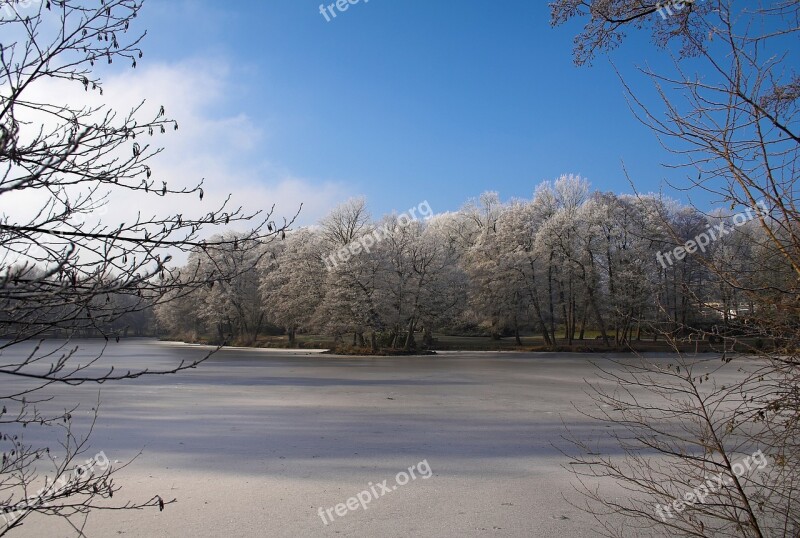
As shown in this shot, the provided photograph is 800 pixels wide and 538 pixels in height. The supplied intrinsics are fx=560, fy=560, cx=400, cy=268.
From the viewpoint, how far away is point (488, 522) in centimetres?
488

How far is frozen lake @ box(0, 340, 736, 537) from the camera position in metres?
4.89

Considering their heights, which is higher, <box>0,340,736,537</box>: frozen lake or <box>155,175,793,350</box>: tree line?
<box>155,175,793,350</box>: tree line

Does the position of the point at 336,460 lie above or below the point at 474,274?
below

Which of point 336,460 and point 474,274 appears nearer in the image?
point 336,460

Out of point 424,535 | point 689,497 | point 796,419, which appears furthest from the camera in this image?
point 424,535

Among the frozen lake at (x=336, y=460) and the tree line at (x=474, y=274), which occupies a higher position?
the tree line at (x=474, y=274)

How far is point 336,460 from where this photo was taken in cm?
696

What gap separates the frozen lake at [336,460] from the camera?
489cm

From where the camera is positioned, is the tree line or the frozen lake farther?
the tree line

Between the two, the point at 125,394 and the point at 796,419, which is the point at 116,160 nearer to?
the point at 796,419

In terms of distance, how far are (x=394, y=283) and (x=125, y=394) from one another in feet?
76.0

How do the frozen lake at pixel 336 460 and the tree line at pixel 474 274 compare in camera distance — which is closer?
the frozen lake at pixel 336 460

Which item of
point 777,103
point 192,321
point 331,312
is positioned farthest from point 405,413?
point 192,321

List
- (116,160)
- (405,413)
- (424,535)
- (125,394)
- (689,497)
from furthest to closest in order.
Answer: (125,394) → (405,413) → (424,535) → (689,497) → (116,160)
